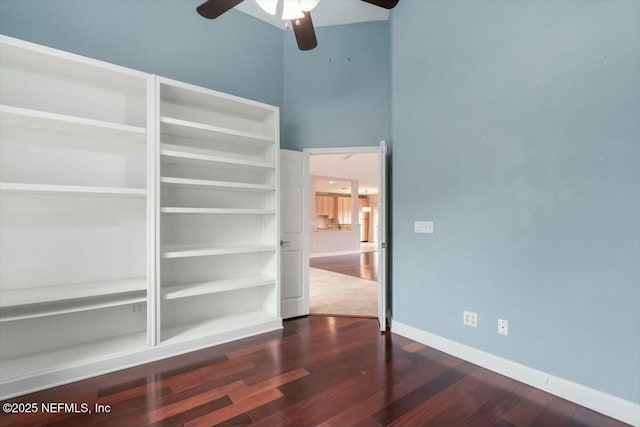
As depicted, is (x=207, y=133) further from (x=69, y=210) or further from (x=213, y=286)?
(x=213, y=286)

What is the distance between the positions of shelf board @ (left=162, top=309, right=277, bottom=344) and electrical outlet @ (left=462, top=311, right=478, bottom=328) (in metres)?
2.01

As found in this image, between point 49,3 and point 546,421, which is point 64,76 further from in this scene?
point 546,421

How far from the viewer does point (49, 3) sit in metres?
2.45

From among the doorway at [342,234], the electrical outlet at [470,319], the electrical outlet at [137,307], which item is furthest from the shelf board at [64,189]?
the electrical outlet at [470,319]

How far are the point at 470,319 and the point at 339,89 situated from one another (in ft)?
10.3

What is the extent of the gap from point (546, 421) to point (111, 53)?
15.1 ft

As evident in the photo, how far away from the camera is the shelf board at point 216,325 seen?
8.94ft

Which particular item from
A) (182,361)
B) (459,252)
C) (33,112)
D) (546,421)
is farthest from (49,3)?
(546,421)

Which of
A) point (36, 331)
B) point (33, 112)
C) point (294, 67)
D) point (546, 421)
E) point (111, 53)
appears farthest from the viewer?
point (294, 67)

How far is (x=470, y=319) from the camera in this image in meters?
2.52

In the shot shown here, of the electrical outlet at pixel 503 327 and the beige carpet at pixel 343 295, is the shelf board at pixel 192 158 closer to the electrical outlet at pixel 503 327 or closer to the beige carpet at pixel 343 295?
the beige carpet at pixel 343 295

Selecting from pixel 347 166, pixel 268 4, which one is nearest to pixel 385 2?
pixel 268 4

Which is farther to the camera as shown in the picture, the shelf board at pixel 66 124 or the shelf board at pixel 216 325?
the shelf board at pixel 216 325

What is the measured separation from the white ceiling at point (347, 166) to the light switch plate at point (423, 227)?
3.50 m
